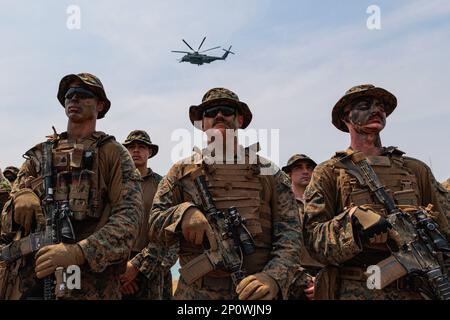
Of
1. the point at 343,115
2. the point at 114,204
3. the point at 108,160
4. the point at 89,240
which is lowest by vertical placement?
the point at 89,240

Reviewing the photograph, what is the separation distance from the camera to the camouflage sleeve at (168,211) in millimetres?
4848

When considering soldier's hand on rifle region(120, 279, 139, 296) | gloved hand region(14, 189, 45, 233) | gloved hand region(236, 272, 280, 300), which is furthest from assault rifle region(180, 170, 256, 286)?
soldier's hand on rifle region(120, 279, 139, 296)

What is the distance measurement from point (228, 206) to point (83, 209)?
142 centimetres

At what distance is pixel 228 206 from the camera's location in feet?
17.0

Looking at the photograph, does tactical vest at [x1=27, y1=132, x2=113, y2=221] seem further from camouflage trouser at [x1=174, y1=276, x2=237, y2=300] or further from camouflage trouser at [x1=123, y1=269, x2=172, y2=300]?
camouflage trouser at [x1=123, y1=269, x2=172, y2=300]

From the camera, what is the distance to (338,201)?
17.9 feet

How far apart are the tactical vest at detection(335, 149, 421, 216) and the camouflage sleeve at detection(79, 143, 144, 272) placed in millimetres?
2100

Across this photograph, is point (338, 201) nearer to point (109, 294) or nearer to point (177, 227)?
point (177, 227)

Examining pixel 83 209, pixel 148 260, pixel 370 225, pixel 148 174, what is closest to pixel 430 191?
pixel 370 225

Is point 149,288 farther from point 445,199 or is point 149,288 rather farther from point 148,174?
point 445,199

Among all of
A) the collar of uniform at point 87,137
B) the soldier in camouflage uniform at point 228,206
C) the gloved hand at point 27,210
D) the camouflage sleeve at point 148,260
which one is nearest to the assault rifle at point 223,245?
the soldier in camouflage uniform at point 228,206

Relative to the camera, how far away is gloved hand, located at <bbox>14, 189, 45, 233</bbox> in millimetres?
5019
